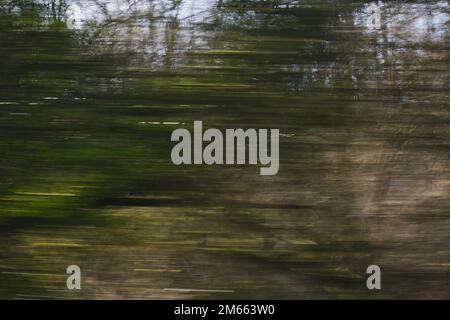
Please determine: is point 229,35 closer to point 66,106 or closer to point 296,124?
point 296,124

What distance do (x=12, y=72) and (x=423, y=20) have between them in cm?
200

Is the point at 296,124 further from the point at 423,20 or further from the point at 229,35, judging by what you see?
the point at 423,20

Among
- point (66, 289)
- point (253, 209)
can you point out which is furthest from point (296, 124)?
point (66, 289)

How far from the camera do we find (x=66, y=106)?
2.29 metres

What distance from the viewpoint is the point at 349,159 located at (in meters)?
2.24

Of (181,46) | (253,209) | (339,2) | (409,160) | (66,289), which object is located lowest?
(66,289)

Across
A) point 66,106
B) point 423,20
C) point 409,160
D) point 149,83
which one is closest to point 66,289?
point 66,106

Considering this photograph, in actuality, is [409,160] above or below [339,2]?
below

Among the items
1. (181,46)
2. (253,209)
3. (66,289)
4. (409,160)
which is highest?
(181,46)

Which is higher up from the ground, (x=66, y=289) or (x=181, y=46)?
(x=181, y=46)

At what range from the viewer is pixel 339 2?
7.44 feet

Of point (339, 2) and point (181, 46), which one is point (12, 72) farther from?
point (339, 2)

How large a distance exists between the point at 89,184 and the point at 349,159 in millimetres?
1228

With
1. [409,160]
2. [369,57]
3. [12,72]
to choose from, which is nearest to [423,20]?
[369,57]
